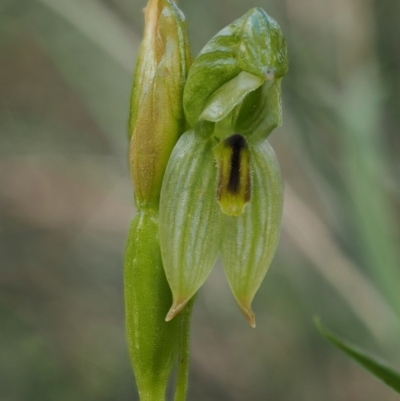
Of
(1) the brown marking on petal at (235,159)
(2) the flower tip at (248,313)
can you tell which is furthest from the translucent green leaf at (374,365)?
(1) the brown marking on petal at (235,159)

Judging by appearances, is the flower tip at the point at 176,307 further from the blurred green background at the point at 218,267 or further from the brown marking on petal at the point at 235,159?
the blurred green background at the point at 218,267

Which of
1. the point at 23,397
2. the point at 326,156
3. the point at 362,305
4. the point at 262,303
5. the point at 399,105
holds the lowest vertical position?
the point at 23,397

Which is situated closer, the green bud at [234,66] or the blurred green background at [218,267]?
the green bud at [234,66]

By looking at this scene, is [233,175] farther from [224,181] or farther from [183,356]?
[183,356]

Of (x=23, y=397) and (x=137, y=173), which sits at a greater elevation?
(x=137, y=173)

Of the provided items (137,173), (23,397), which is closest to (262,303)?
(23,397)

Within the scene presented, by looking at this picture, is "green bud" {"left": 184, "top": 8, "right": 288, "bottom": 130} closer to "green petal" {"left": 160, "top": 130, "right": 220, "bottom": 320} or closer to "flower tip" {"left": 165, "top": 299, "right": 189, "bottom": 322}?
"green petal" {"left": 160, "top": 130, "right": 220, "bottom": 320}

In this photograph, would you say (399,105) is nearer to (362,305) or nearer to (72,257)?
(362,305)

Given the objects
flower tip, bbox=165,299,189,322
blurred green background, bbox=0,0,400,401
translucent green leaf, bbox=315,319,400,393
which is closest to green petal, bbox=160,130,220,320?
flower tip, bbox=165,299,189,322
